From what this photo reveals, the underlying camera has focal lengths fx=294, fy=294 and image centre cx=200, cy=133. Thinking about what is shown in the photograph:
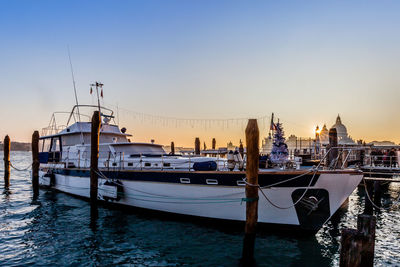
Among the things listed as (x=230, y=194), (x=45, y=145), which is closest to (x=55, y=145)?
(x=45, y=145)

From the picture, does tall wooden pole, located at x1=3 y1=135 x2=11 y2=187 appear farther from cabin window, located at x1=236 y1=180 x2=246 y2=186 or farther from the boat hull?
cabin window, located at x1=236 y1=180 x2=246 y2=186

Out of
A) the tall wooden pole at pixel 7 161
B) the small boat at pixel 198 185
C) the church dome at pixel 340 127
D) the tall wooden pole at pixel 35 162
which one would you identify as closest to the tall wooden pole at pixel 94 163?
the small boat at pixel 198 185

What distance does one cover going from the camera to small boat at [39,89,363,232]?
9570 mm

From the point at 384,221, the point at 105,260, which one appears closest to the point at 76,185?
the point at 105,260

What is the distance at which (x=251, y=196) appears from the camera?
8234 mm

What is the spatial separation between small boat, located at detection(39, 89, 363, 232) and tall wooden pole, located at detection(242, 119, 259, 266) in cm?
35

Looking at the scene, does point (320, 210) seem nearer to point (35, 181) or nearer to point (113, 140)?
point (113, 140)

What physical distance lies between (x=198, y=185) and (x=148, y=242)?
2764 millimetres

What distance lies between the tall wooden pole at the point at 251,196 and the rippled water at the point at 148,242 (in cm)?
44

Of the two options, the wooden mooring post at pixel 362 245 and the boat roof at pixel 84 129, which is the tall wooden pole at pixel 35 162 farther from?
the wooden mooring post at pixel 362 245

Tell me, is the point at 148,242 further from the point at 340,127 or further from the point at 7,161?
the point at 340,127

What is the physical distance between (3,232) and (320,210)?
11260mm

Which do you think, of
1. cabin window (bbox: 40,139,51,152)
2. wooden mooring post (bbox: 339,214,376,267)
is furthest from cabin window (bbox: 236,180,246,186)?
cabin window (bbox: 40,139,51,152)

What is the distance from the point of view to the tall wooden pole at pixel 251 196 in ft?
26.6
